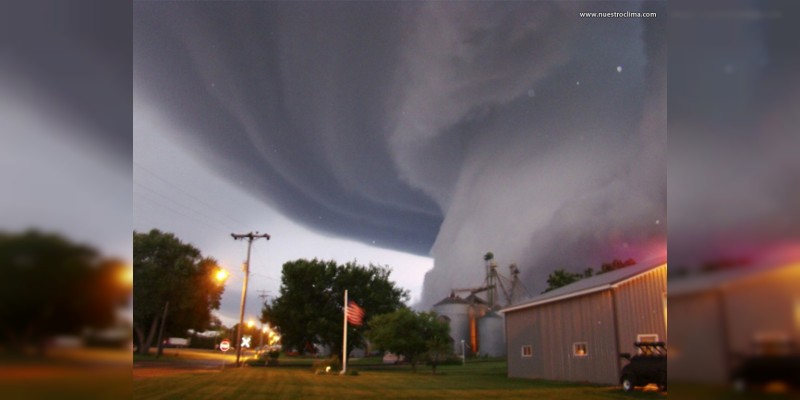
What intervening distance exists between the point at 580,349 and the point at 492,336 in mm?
1425

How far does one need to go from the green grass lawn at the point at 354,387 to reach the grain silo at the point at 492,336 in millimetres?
513

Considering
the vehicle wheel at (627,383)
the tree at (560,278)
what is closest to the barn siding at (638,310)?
the vehicle wheel at (627,383)

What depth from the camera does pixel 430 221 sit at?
6242mm

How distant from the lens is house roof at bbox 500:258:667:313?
5.86m

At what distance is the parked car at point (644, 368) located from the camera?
16.1 feet

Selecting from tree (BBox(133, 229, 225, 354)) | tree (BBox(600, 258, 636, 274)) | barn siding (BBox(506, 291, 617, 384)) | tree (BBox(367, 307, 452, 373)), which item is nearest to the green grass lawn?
barn siding (BBox(506, 291, 617, 384))

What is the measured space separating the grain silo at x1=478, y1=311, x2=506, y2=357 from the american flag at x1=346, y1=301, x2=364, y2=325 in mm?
1891

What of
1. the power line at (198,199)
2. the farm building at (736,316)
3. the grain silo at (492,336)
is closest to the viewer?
the farm building at (736,316)

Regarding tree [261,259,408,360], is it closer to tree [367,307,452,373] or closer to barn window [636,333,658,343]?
tree [367,307,452,373]

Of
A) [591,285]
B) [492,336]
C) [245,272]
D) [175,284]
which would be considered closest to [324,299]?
[245,272]

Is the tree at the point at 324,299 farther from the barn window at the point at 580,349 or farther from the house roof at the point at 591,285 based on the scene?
the barn window at the point at 580,349

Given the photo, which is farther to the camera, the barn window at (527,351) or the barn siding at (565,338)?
the barn window at (527,351)

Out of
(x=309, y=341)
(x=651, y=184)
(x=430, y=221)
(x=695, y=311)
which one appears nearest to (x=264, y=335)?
(x=309, y=341)

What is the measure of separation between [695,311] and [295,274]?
4976 millimetres
